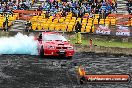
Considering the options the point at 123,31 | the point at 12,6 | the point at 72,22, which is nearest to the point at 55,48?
the point at 123,31

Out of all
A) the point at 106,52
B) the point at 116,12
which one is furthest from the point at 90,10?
the point at 106,52

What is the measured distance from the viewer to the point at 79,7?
42438 mm

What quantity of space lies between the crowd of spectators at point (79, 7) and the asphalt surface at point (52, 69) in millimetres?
9590

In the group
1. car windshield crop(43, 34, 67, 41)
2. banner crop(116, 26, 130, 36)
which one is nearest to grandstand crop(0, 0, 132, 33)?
banner crop(116, 26, 130, 36)

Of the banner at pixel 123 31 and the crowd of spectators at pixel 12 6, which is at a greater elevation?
the crowd of spectators at pixel 12 6

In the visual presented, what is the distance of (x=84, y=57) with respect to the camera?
3064cm

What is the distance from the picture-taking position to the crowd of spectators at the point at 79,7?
136 feet

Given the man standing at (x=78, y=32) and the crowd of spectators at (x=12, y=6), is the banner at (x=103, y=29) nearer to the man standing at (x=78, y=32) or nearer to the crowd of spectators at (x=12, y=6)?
the man standing at (x=78, y=32)

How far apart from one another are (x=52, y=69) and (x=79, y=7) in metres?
18.2

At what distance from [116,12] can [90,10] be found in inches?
104

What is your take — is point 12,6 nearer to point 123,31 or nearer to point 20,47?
point 123,31

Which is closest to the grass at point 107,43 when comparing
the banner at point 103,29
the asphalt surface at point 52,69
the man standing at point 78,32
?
the man standing at point 78,32

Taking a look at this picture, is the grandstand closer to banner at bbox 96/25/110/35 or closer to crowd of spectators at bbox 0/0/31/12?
crowd of spectators at bbox 0/0/31/12

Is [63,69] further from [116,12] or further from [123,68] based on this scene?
[116,12]
